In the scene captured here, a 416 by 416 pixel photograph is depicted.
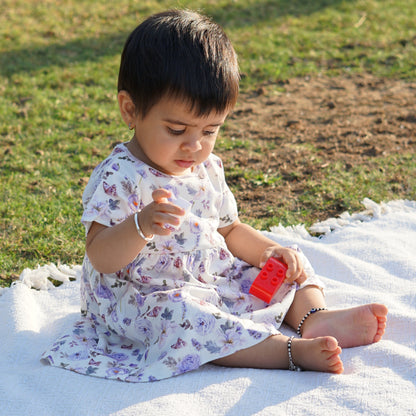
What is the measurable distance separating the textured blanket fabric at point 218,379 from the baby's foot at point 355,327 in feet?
0.12

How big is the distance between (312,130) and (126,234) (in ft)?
8.86

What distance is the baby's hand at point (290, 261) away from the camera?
2.35 m

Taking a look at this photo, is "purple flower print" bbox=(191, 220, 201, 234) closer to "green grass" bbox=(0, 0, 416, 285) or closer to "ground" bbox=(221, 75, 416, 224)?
"green grass" bbox=(0, 0, 416, 285)

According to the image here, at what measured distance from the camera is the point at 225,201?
8.36 feet

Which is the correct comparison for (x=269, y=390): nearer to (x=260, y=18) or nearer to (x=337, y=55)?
(x=337, y=55)

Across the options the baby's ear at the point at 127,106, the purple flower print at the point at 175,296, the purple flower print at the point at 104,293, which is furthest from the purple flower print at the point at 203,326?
the baby's ear at the point at 127,106

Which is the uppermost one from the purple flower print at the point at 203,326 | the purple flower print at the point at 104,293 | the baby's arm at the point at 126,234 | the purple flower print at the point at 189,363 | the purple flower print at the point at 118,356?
the baby's arm at the point at 126,234

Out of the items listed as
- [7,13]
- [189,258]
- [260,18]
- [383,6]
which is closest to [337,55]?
[260,18]

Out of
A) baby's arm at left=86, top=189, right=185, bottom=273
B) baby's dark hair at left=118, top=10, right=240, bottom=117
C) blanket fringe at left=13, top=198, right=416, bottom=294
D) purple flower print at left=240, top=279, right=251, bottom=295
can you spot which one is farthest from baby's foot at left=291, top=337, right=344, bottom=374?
blanket fringe at left=13, top=198, right=416, bottom=294

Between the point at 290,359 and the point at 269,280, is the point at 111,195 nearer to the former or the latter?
the point at 269,280

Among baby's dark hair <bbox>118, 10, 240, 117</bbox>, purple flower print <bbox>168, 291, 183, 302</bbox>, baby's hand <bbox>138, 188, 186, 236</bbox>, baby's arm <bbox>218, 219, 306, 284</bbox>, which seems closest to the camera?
baby's hand <bbox>138, 188, 186, 236</bbox>

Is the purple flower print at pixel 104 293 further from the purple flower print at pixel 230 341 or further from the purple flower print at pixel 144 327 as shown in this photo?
the purple flower print at pixel 230 341

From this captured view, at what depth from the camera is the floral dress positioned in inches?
82.5

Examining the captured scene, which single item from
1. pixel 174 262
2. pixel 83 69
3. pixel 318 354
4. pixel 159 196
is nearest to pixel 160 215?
pixel 159 196
